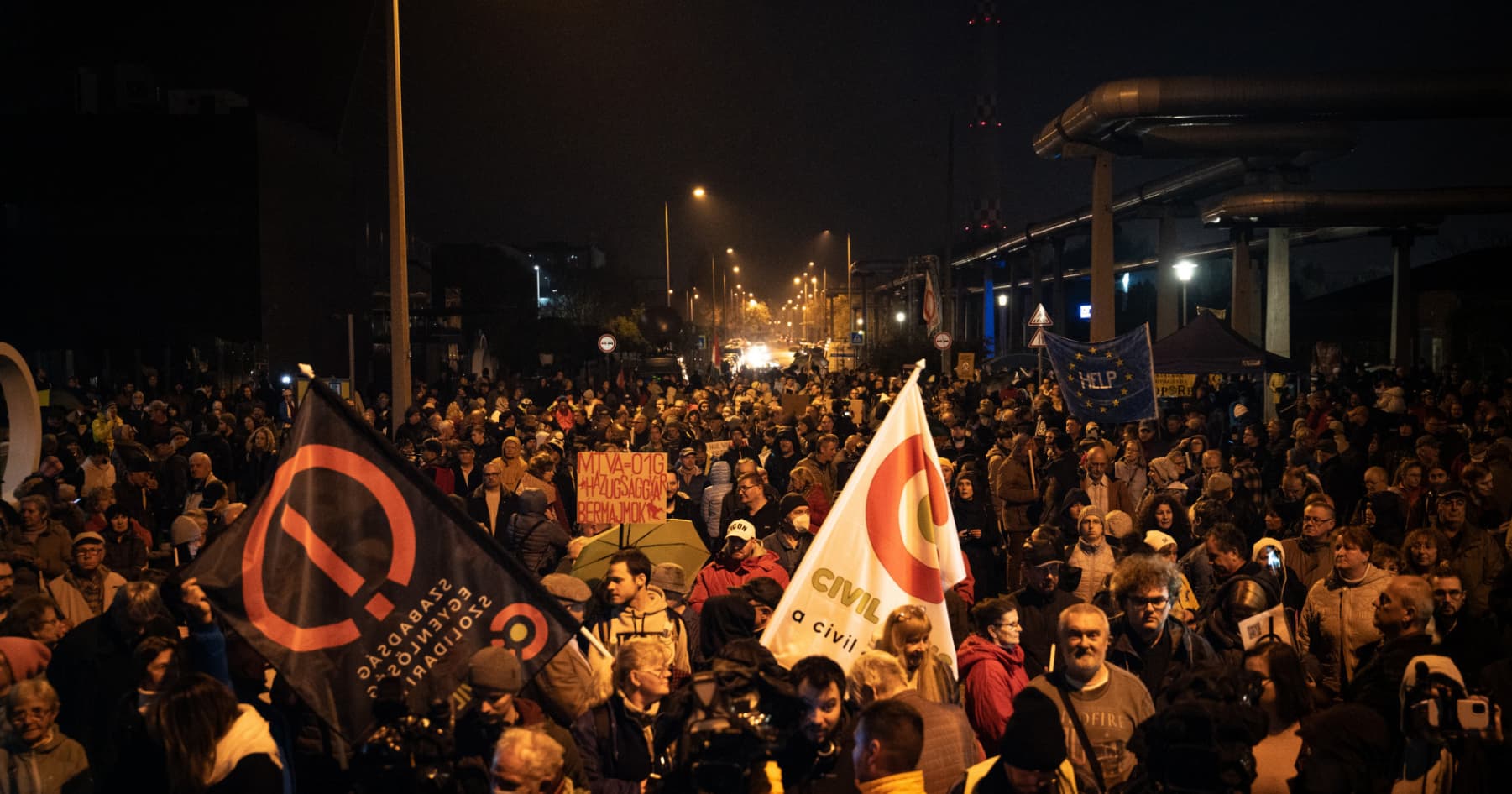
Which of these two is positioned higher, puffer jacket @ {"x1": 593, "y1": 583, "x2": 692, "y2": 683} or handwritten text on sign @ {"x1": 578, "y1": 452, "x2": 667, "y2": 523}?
handwritten text on sign @ {"x1": 578, "y1": 452, "x2": 667, "y2": 523}

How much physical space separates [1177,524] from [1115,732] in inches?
200

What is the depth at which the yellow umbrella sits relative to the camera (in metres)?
8.90

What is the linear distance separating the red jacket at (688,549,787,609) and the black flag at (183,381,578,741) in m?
3.18

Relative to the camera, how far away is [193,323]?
3544 centimetres

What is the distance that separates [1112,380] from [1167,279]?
107ft

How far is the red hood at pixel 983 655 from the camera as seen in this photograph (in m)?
6.11

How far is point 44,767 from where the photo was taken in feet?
16.6

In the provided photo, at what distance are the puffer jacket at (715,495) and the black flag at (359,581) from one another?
6954mm

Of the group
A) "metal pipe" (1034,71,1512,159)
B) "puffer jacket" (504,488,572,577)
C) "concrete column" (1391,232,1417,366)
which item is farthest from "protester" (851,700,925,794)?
"concrete column" (1391,232,1417,366)

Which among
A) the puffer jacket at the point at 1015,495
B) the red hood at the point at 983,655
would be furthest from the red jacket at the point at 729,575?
the puffer jacket at the point at 1015,495

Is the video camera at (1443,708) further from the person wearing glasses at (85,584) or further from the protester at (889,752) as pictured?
the person wearing glasses at (85,584)

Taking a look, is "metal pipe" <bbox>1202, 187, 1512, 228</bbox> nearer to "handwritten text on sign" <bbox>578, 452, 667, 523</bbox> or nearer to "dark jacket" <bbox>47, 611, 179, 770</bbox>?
"handwritten text on sign" <bbox>578, 452, 667, 523</bbox>

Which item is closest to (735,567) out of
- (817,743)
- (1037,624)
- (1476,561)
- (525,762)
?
(1037,624)

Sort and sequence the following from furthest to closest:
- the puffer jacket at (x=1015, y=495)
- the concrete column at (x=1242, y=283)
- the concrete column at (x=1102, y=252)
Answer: the concrete column at (x=1242, y=283) < the concrete column at (x=1102, y=252) < the puffer jacket at (x=1015, y=495)
